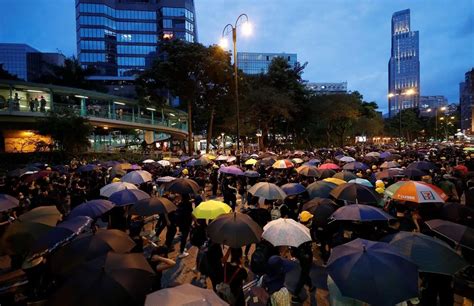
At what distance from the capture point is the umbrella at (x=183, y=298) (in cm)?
268

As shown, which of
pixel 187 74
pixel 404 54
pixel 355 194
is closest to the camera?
pixel 355 194

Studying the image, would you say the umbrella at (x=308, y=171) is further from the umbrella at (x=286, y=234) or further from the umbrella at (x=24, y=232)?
the umbrella at (x=24, y=232)

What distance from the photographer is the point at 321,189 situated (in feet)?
25.0

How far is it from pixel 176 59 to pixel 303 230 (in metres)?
26.6

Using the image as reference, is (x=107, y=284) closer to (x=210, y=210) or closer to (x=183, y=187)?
(x=210, y=210)

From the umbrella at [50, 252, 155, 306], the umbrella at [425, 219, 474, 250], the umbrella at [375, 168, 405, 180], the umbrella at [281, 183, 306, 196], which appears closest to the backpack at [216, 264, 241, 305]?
the umbrella at [50, 252, 155, 306]

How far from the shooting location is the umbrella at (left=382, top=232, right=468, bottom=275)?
3766 millimetres

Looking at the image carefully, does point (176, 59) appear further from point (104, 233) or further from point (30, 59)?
point (30, 59)

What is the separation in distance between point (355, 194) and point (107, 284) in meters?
5.22

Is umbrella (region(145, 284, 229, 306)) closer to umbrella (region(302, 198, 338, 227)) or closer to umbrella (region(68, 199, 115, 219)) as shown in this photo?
umbrella (region(302, 198, 338, 227))

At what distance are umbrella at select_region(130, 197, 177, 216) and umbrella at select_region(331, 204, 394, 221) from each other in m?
3.14

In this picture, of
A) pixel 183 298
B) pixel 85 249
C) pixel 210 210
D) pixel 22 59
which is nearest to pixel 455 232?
pixel 210 210

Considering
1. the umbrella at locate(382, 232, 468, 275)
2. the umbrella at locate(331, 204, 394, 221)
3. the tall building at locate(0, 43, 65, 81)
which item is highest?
the tall building at locate(0, 43, 65, 81)

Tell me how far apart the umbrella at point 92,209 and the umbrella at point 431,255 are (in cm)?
510
